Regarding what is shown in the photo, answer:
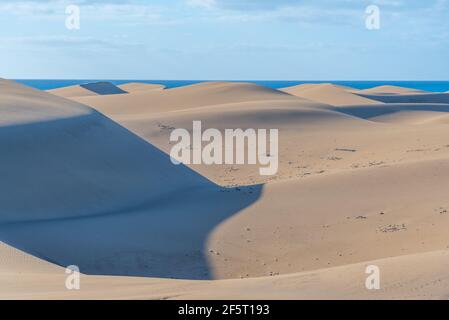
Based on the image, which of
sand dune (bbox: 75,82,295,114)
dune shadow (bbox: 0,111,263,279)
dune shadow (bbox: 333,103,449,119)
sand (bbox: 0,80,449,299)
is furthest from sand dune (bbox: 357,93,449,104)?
dune shadow (bbox: 0,111,263,279)

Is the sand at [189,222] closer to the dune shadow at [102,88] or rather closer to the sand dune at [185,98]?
the sand dune at [185,98]

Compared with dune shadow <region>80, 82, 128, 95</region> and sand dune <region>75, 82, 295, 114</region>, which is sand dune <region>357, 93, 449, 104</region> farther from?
dune shadow <region>80, 82, 128, 95</region>

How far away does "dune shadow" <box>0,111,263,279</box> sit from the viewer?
1091 cm

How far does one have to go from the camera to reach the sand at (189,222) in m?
7.36

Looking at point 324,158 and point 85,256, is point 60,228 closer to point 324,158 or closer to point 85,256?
point 85,256

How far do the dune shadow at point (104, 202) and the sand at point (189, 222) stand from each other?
3cm

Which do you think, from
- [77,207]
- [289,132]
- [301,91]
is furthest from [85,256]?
[301,91]

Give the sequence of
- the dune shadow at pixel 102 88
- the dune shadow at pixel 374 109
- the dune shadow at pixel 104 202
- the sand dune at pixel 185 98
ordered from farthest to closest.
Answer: the dune shadow at pixel 102 88 → the dune shadow at pixel 374 109 → the sand dune at pixel 185 98 → the dune shadow at pixel 104 202

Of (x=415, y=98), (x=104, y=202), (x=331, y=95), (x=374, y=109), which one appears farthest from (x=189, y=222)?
(x=415, y=98)

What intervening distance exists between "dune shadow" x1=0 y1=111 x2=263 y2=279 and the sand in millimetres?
34

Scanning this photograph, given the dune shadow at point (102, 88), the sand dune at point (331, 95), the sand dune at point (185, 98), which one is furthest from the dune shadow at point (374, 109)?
the dune shadow at point (102, 88)
